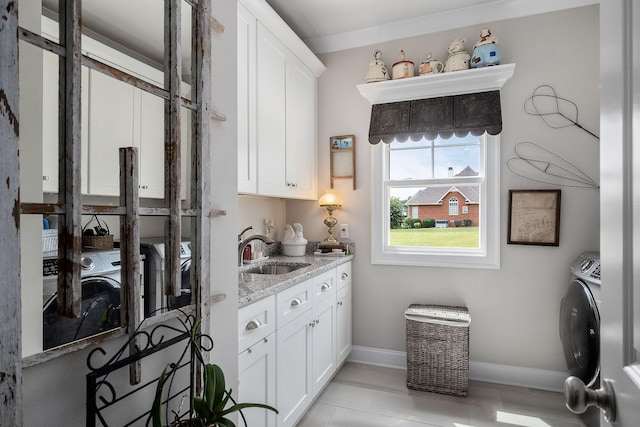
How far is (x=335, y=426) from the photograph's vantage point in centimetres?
209

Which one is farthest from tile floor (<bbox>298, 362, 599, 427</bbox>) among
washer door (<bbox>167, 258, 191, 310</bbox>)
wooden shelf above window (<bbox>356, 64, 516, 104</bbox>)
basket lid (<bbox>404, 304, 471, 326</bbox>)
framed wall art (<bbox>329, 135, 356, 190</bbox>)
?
wooden shelf above window (<bbox>356, 64, 516, 104</bbox>)

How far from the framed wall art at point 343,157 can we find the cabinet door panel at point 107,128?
7.51ft

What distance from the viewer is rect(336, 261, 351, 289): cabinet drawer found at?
272 cm

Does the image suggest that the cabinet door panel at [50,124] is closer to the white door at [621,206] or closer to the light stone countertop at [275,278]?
the light stone countertop at [275,278]

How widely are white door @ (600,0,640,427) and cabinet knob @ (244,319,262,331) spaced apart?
122cm

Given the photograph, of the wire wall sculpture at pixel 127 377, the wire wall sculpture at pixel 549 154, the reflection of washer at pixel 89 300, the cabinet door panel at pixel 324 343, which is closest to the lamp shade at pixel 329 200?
the cabinet door panel at pixel 324 343

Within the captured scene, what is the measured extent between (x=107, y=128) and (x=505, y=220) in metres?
2.68

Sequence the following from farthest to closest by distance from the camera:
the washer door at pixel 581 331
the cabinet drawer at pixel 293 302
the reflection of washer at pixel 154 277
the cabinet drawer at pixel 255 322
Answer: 1. the washer door at pixel 581 331
2. the cabinet drawer at pixel 293 302
3. the cabinet drawer at pixel 255 322
4. the reflection of washer at pixel 154 277

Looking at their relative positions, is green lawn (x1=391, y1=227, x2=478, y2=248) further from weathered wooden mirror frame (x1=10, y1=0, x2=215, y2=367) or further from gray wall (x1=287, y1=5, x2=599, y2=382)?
weathered wooden mirror frame (x1=10, y1=0, x2=215, y2=367)

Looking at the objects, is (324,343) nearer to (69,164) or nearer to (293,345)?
(293,345)

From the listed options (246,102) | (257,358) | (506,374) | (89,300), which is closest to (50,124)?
(89,300)

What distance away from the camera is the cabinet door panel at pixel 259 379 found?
1.50 meters

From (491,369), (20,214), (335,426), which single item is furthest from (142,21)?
(491,369)

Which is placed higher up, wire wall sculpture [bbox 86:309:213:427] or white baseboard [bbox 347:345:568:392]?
wire wall sculpture [bbox 86:309:213:427]
